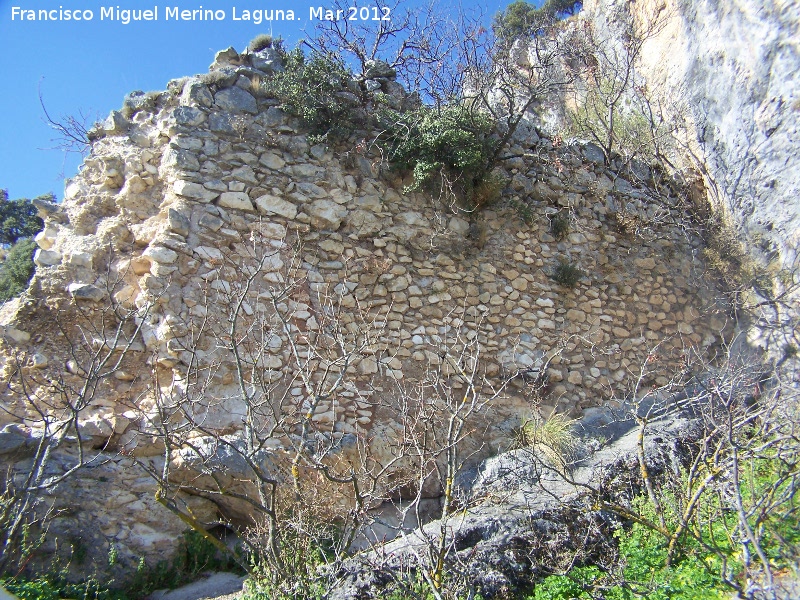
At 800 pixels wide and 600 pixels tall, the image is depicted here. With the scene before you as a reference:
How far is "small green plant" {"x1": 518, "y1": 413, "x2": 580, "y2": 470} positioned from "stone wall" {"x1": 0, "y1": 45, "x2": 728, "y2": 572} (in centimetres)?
20

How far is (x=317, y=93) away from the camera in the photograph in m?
5.78

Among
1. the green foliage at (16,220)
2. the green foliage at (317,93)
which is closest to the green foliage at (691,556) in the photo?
the green foliage at (317,93)

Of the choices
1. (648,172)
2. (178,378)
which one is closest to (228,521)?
(178,378)

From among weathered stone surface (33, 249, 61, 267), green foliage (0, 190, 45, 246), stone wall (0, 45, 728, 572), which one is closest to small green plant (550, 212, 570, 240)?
stone wall (0, 45, 728, 572)

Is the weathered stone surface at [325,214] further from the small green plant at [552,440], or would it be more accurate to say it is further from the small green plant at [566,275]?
the small green plant at [552,440]

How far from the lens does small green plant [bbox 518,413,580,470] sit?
4.94 m

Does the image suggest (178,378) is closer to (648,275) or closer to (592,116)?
(648,275)

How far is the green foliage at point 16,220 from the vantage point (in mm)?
13344

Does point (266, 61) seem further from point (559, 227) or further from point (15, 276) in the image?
point (15, 276)

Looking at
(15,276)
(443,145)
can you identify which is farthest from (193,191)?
(15,276)

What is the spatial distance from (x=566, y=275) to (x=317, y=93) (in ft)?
11.1

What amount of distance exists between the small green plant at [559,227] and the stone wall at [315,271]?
0.25 ft

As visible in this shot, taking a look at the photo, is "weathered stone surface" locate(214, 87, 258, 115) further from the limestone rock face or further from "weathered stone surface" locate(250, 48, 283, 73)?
the limestone rock face

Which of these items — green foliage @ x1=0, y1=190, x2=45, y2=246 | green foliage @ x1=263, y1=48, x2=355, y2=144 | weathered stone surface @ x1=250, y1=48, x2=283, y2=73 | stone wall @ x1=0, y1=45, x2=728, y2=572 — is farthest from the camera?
green foliage @ x1=0, y1=190, x2=45, y2=246
